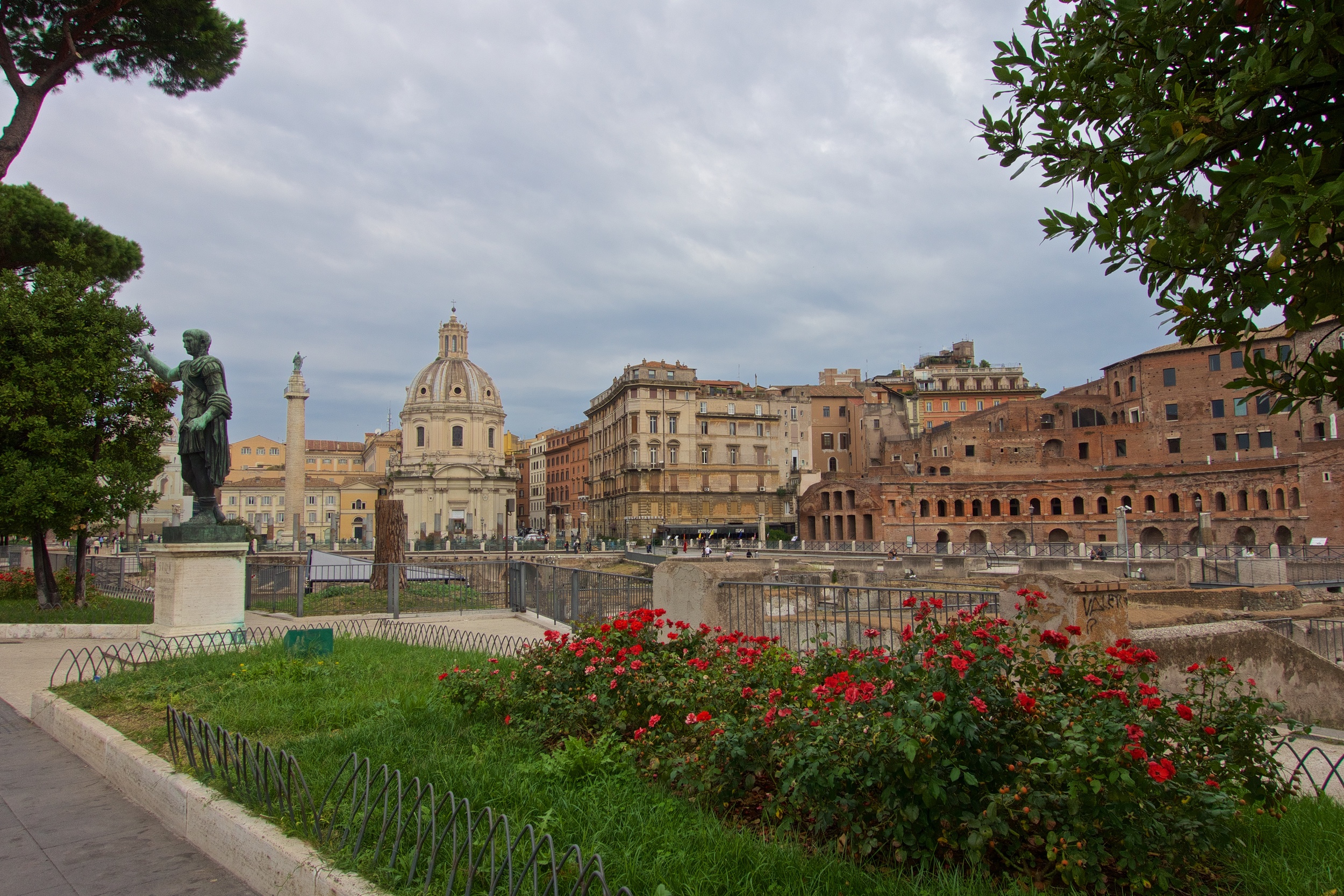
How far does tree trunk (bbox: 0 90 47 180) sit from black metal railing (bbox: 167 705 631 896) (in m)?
13.9

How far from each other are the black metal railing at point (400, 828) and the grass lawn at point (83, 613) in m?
9.02

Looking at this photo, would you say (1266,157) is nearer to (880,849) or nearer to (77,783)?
(880,849)

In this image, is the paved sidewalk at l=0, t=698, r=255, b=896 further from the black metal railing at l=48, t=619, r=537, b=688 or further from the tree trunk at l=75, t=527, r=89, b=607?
the tree trunk at l=75, t=527, r=89, b=607

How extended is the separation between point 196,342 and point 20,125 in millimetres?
8237

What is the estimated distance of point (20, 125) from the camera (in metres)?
14.4

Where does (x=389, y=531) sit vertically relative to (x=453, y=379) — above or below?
below

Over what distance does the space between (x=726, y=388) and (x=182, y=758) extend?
7528cm

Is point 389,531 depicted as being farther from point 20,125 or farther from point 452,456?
point 452,456

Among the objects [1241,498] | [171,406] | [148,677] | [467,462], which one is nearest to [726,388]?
[467,462]

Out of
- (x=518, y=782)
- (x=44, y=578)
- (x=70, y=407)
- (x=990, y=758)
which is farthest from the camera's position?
(x=44, y=578)

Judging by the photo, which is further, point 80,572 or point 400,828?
point 80,572

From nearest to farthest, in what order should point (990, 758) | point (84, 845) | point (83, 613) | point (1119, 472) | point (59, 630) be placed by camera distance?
A: point (990, 758)
point (84, 845)
point (59, 630)
point (83, 613)
point (1119, 472)

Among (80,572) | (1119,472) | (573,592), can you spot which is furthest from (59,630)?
(1119,472)

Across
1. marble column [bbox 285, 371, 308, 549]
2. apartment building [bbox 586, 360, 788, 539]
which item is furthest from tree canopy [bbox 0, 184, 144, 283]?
apartment building [bbox 586, 360, 788, 539]
